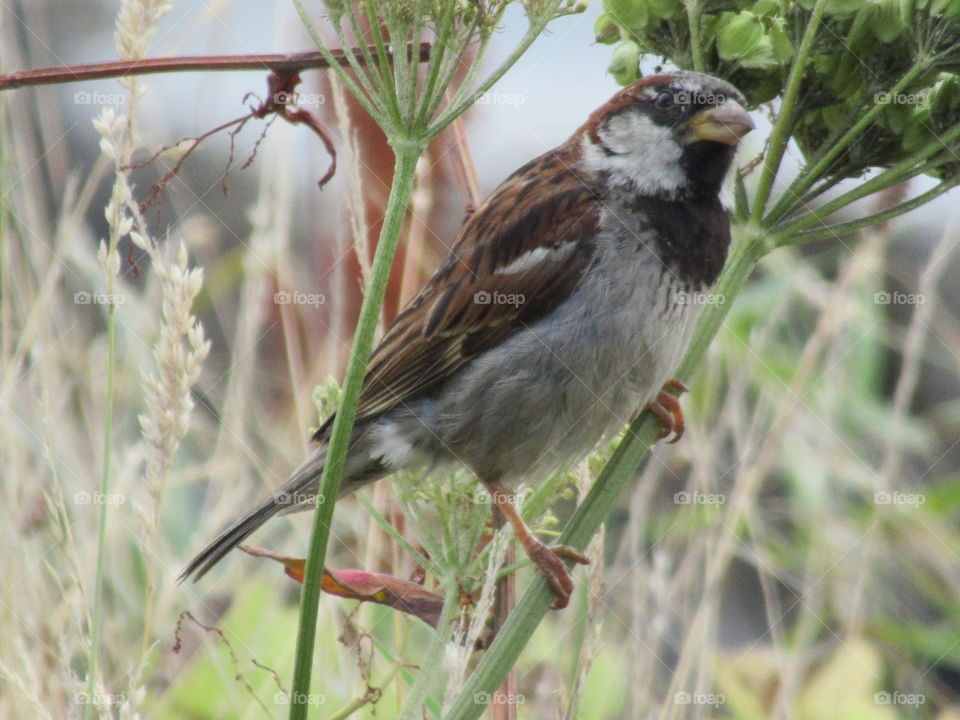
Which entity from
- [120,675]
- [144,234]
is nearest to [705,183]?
[144,234]

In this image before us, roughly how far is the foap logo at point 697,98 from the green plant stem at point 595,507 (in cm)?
30

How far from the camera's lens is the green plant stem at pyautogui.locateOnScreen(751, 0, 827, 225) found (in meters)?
1.30

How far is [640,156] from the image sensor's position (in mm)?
1956

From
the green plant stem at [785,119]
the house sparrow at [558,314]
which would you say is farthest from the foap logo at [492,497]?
the green plant stem at [785,119]

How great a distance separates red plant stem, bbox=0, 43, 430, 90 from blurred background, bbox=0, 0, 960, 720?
23 centimetres

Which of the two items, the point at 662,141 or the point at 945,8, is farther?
the point at 662,141

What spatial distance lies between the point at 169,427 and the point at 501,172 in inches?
90.0

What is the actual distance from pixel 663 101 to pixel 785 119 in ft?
1.95

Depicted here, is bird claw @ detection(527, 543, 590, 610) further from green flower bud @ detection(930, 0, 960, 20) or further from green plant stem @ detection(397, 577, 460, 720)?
green flower bud @ detection(930, 0, 960, 20)
